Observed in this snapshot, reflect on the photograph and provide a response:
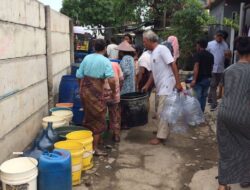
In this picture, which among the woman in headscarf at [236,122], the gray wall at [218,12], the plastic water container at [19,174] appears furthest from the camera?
the gray wall at [218,12]

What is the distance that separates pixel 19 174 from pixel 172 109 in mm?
3211

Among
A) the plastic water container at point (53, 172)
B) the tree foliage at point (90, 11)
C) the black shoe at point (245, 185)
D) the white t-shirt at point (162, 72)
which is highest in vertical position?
the tree foliage at point (90, 11)

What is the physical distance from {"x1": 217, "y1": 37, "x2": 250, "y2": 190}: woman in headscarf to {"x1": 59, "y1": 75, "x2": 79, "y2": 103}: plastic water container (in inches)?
142

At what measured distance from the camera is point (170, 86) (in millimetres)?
6121

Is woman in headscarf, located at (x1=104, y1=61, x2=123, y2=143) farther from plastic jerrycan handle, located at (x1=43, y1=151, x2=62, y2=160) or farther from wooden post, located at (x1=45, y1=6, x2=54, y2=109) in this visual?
plastic jerrycan handle, located at (x1=43, y1=151, x2=62, y2=160)

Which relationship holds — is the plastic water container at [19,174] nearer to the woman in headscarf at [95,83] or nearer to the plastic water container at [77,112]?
the woman in headscarf at [95,83]

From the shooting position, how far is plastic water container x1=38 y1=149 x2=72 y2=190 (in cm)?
385

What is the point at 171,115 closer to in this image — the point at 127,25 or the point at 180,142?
the point at 180,142

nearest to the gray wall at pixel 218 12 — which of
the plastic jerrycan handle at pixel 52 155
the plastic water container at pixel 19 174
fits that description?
the plastic jerrycan handle at pixel 52 155

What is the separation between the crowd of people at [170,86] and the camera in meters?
3.80

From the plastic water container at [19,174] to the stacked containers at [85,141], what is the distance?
3.42 ft

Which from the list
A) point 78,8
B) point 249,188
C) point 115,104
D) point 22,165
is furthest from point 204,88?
point 78,8

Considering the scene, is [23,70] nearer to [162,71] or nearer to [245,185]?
[162,71]

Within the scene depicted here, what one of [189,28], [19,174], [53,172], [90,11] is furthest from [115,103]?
[90,11]
